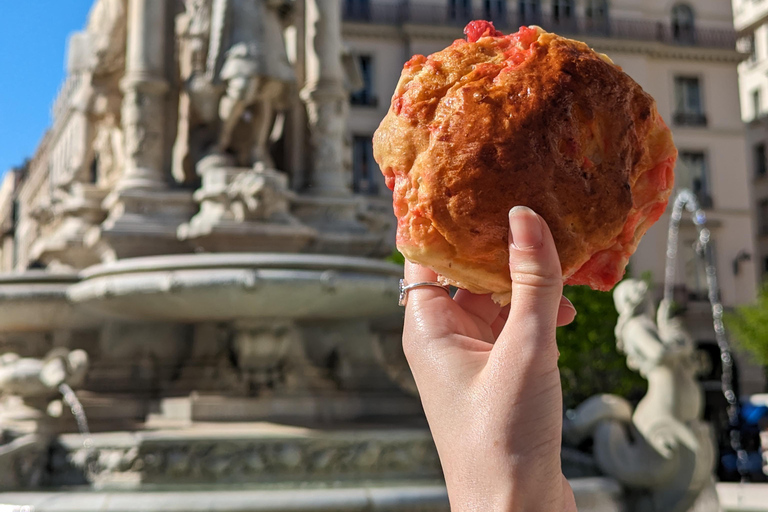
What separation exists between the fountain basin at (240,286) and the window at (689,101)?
35.0 meters

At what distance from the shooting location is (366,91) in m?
34.0

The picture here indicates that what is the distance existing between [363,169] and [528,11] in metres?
10.7

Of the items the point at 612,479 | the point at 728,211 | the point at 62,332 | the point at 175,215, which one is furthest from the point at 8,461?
the point at 728,211

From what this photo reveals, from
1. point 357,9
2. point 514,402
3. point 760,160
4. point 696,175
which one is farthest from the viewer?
point 760,160

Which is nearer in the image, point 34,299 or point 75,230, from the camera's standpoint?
point 34,299

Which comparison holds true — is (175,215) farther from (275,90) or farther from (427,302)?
(427,302)

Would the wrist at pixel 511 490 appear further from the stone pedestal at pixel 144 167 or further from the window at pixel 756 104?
the window at pixel 756 104

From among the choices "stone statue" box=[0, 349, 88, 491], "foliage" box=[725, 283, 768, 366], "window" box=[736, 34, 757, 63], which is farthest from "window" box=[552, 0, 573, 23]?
"stone statue" box=[0, 349, 88, 491]

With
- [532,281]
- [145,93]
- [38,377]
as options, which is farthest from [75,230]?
[532,281]

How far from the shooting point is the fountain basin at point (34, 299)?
627cm

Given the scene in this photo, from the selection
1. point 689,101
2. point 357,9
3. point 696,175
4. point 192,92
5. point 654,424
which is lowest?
point 654,424

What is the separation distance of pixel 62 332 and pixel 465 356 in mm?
6215

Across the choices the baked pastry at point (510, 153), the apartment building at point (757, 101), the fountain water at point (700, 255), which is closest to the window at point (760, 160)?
the apartment building at point (757, 101)

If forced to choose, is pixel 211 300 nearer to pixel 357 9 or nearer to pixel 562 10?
pixel 357 9
